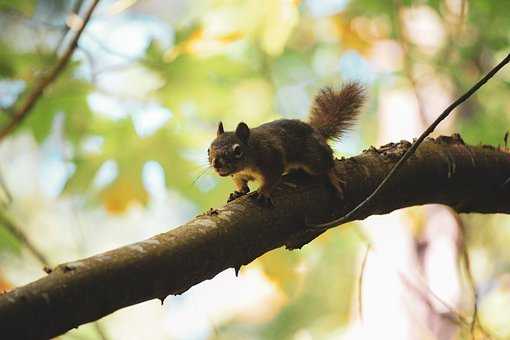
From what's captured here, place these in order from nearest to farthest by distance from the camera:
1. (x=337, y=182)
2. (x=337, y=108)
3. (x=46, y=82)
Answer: (x=337, y=182) < (x=46, y=82) < (x=337, y=108)

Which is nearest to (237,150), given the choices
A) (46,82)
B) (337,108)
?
(337,108)

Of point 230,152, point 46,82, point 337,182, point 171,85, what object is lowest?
point 337,182

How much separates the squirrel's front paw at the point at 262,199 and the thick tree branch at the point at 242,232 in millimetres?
17

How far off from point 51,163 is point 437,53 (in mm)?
1976

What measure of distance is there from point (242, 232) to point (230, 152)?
731 millimetres

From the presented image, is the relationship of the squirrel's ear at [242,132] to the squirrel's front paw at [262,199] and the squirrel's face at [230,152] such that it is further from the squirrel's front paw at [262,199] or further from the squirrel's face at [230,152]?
the squirrel's front paw at [262,199]

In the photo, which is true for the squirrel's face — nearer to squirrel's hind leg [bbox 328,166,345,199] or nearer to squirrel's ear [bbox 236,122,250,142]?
squirrel's ear [bbox 236,122,250,142]

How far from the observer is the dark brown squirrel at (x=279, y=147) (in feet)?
6.66

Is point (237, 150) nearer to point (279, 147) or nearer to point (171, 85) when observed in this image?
point (279, 147)

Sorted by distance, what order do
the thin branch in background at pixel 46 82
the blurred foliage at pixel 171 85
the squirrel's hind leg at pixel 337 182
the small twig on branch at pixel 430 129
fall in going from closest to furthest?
the small twig on branch at pixel 430 129 < the squirrel's hind leg at pixel 337 182 < the thin branch in background at pixel 46 82 < the blurred foliage at pixel 171 85

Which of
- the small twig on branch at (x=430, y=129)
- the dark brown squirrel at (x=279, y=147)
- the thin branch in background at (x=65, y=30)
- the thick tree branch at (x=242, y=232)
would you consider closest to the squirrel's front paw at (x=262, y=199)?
the thick tree branch at (x=242, y=232)

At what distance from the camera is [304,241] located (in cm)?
158

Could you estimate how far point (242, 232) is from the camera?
136 cm

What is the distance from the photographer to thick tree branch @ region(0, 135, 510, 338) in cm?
101
